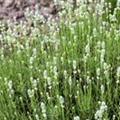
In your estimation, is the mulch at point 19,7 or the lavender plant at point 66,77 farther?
the mulch at point 19,7

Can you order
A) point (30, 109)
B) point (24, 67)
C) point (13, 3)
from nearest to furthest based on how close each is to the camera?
point (30, 109)
point (24, 67)
point (13, 3)

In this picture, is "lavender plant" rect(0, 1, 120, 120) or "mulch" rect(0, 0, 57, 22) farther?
"mulch" rect(0, 0, 57, 22)

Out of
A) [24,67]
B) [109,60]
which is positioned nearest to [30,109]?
[24,67]

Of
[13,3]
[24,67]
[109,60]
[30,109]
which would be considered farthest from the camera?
[13,3]

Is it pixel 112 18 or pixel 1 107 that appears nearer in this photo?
pixel 1 107

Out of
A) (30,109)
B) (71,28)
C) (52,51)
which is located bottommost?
(30,109)

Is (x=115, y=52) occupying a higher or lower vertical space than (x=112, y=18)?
lower

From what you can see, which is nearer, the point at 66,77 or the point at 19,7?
the point at 66,77

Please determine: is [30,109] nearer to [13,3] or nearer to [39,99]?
[39,99]
